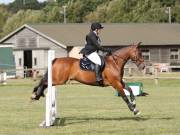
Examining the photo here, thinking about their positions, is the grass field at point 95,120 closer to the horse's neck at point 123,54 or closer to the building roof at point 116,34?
the horse's neck at point 123,54

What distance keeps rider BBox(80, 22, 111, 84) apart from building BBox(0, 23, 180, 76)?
151 feet

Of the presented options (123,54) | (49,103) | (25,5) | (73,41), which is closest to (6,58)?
(73,41)

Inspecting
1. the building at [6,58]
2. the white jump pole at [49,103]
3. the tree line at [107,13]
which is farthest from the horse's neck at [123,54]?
the tree line at [107,13]

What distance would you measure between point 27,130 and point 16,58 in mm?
52676

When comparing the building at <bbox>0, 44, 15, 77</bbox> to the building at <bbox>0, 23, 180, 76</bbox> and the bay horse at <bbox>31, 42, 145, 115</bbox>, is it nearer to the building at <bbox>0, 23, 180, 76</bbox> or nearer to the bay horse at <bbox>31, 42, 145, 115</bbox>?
the building at <bbox>0, 23, 180, 76</bbox>

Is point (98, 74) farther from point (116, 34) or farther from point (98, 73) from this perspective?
point (116, 34)

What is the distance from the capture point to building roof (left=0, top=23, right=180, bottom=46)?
64938 millimetres

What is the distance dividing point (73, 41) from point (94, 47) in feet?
157

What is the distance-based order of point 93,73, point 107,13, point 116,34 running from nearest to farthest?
point 93,73, point 116,34, point 107,13

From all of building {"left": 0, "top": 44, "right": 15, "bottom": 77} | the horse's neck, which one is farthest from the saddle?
building {"left": 0, "top": 44, "right": 15, "bottom": 77}

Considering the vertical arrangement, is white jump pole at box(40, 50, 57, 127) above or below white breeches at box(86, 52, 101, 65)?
below

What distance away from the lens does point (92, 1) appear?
11581 cm

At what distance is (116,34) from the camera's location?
68.4 meters

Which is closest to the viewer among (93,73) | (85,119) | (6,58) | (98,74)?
(98,74)
